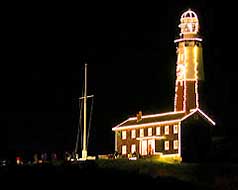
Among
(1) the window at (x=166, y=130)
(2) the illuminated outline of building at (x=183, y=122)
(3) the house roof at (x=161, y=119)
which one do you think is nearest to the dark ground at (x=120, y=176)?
(2) the illuminated outline of building at (x=183, y=122)

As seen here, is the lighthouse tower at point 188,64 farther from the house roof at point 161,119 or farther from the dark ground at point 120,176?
the dark ground at point 120,176

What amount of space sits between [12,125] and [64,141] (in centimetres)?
695

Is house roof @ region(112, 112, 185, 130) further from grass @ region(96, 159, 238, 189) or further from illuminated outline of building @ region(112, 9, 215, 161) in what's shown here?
grass @ region(96, 159, 238, 189)

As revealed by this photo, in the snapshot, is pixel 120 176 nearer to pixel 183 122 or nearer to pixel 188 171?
pixel 188 171

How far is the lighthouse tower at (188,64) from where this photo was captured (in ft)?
247

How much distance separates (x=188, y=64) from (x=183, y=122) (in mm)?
5308

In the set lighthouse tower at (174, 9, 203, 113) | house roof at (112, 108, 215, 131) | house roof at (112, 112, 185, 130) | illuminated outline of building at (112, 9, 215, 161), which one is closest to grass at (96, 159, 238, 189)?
illuminated outline of building at (112, 9, 215, 161)

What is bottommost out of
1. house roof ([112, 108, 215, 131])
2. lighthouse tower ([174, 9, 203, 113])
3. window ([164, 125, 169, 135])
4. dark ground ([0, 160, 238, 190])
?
dark ground ([0, 160, 238, 190])

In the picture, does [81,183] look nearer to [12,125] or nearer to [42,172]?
[42,172]

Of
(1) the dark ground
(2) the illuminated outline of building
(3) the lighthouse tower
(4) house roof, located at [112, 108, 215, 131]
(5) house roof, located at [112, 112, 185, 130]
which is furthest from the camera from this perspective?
(3) the lighthouse tower

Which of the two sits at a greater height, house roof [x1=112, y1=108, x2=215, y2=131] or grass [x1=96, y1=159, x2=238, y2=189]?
house roof [x1=112, y1=108, x2=215, y2=131]

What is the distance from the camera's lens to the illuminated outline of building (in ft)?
240

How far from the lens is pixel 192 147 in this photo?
73688 mm

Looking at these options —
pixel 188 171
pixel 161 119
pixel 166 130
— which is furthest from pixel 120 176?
pixel 161 119
